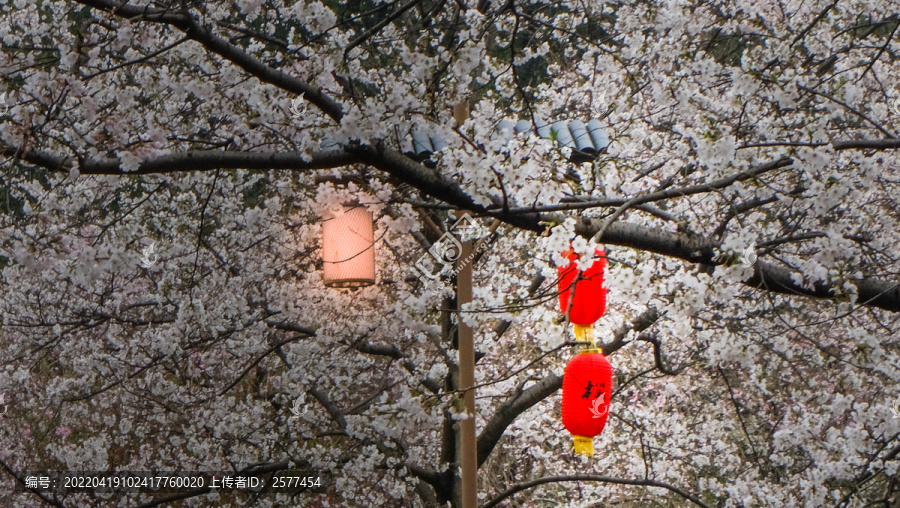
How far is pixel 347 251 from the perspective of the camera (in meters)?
4.76

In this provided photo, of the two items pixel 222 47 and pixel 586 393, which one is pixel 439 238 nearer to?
pixel 586 393

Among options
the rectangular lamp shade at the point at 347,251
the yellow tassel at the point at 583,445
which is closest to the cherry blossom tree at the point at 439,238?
the rectangular lamp shade at the point at 347,251

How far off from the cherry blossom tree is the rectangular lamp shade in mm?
137

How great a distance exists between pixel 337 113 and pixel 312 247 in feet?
13.1

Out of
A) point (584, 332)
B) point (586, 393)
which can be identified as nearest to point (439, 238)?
point (584, 332)

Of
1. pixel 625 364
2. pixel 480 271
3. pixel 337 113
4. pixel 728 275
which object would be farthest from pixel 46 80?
pixel 625 364

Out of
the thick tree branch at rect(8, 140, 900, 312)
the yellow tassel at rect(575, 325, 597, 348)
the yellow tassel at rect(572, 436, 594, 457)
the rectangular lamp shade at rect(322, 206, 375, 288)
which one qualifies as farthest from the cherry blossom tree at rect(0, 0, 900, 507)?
the yellow tassel at rect(572, 436, 594, 457)

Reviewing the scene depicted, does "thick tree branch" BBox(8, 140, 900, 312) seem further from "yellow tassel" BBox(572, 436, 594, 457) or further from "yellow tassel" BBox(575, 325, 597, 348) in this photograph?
"yellow tassel" BBox(572, 436, 594, 457)

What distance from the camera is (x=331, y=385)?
679 cm

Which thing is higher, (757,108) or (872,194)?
(757,108)

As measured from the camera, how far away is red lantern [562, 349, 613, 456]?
167 inches

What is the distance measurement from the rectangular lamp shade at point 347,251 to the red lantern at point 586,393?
1387 mm

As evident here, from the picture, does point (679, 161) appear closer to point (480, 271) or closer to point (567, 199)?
point (480, 271)

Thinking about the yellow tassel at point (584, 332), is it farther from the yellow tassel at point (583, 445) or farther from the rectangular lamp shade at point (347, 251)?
the rectangular lamp shade at point (347, 251)
